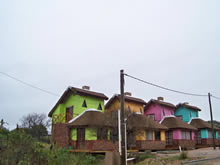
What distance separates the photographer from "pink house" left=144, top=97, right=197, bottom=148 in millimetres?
30891

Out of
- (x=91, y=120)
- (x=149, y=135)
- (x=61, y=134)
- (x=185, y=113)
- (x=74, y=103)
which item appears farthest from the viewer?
(x=185, y=113)

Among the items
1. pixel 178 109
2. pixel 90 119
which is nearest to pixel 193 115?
pixel 178 109

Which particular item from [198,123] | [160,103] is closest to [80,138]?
[160,103]

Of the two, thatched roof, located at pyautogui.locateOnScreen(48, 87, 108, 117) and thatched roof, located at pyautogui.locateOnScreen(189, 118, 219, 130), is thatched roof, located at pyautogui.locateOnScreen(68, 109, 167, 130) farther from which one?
thatched roof, located at pyautogui.locateOnScreen(189, 118, 219, 130)

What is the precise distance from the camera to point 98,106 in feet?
92.6

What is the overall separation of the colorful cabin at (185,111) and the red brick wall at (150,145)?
952cm

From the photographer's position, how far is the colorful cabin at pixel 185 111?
37188 mm

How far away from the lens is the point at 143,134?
86.7 feet

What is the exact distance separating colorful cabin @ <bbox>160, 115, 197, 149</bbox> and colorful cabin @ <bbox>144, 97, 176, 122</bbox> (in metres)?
1.24

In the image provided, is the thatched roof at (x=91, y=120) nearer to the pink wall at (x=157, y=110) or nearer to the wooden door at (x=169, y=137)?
the wooden door at (x=169, y=137)

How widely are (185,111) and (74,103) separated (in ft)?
63.5

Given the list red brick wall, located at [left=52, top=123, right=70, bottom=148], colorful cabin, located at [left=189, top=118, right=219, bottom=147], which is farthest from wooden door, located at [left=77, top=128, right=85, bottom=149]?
colorful cabin, located at [left=189, top=118, right=219, bottom=147]

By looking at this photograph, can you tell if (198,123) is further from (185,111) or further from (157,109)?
(157,109)

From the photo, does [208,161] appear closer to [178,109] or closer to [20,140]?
[20,140]
